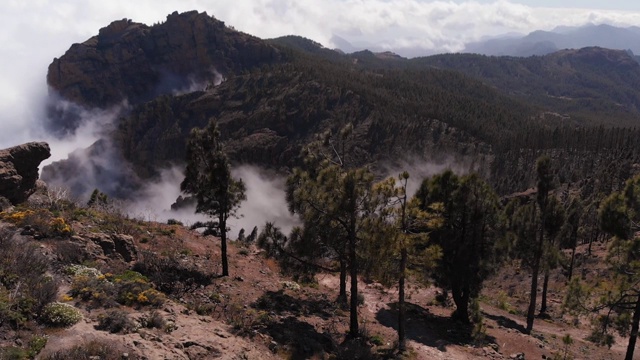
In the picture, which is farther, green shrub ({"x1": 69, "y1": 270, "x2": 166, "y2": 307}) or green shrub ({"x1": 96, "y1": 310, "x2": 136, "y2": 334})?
green shrub ({"x1": 69, "y1": 270, "x2": 166, "y2": 307})

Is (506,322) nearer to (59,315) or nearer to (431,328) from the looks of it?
(431,328)

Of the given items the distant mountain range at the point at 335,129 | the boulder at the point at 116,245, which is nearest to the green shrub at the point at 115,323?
the boulder at the point at 116,245

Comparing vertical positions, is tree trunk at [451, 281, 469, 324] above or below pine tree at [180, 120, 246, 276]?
below

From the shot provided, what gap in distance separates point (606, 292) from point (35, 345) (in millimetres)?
20795

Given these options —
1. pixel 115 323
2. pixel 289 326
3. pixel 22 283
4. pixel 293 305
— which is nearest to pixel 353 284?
pixel 289 326

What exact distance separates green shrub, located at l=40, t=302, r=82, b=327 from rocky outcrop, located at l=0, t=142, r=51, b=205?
1176 cm

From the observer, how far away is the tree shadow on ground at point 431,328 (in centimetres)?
2330

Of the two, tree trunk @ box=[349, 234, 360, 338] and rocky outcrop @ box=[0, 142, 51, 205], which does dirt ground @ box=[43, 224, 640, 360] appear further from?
rocky outcrop @ box=[0, 142, 51, 205]

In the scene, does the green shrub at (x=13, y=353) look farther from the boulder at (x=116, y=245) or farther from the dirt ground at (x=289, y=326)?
the boulder at (x=116, y=245)

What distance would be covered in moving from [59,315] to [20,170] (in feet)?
44.5

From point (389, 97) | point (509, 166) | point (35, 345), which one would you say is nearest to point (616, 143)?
point (509, 166)

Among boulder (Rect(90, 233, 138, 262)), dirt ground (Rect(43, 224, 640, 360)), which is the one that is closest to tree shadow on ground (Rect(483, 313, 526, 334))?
dirt ground (Rect(43, 224, 640, 360))

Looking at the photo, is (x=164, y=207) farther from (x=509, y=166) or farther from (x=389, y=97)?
(x=509, y=166)

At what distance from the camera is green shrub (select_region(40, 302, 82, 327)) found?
12305mm
